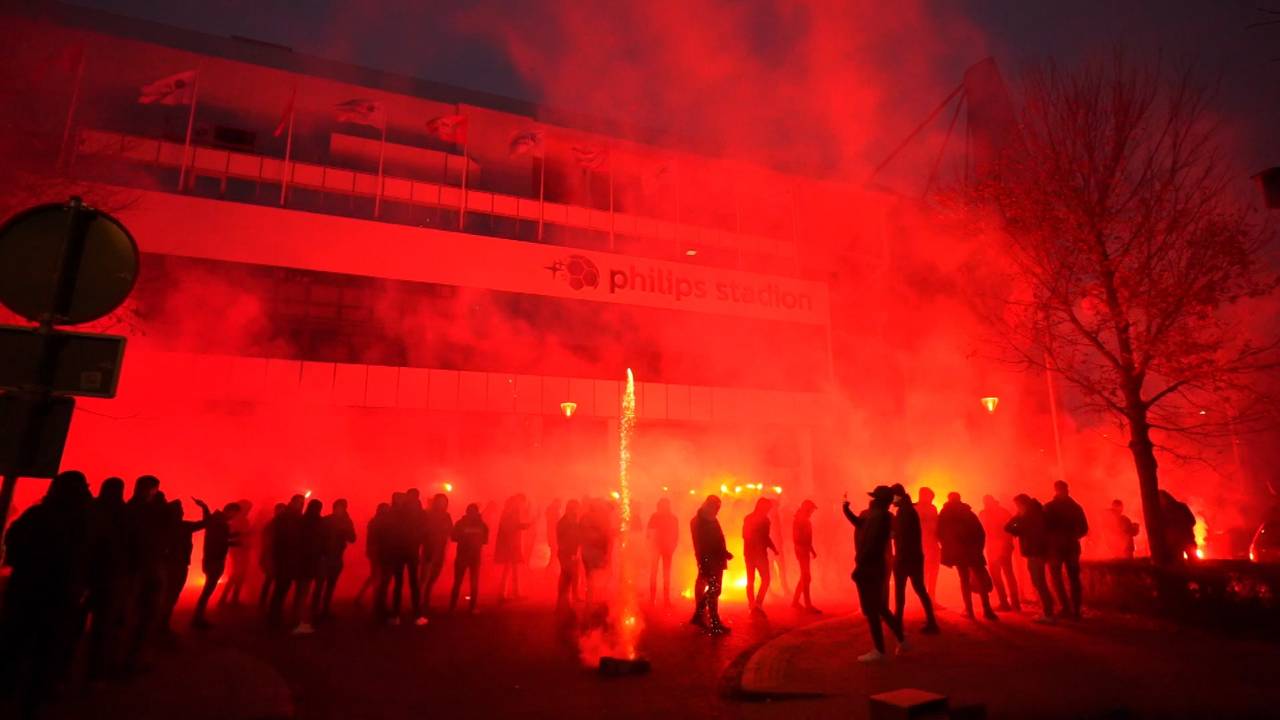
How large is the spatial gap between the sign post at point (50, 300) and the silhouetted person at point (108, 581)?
1.78 m

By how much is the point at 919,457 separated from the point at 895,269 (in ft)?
14.7

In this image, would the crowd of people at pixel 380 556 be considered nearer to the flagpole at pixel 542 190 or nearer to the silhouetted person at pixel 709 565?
the silhouetted person at pixel 709 565

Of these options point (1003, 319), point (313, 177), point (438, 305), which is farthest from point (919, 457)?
point (313, 177)

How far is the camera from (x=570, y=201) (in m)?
17.6

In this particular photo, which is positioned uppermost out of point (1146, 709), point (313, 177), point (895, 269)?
point (313, 177)

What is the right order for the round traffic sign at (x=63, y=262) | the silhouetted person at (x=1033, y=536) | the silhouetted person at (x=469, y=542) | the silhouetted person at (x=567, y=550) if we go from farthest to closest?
1. the silhouetted person at (x=469, y=542)
2. the silhouetted person at (x=567, y=550)
3. the silhouetted person at (x=1033, y=536)
4. the round traffic sign at (x=63, y=262)

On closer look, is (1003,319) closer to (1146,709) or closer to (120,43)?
(1146,709)

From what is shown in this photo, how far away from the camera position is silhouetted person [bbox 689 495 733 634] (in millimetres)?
6898

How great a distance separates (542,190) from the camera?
16.5 m

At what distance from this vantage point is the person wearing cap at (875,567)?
520 centimetres

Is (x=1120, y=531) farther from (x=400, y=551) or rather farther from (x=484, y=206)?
(x=484, y=206)

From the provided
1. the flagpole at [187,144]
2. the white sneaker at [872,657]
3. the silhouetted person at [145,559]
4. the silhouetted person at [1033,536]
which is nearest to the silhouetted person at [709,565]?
the white sneaker at [872,657]

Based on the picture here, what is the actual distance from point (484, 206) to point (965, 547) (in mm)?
12799

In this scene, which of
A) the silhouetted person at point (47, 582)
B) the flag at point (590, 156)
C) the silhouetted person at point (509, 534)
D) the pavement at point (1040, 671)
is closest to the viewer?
the silhouetted person at point (47, 582)
